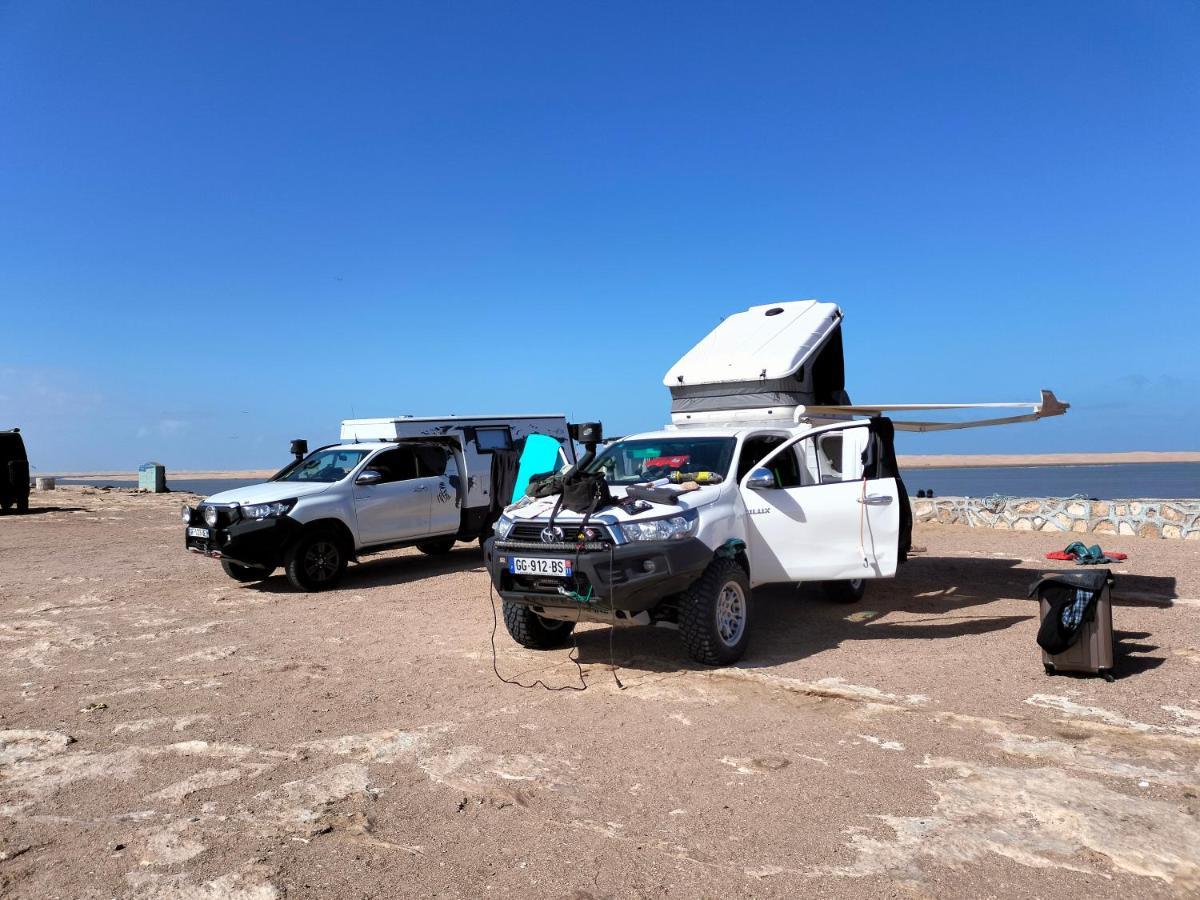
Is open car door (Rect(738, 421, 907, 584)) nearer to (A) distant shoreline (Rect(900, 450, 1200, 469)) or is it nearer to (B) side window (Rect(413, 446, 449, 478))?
(B) side window (Rect(413, 446, 449, 478))

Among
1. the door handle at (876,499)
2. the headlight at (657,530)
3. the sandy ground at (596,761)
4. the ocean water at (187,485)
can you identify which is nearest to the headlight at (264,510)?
the sandy ground at (596,761)

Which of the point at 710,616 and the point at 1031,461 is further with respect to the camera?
the point at 1031,461

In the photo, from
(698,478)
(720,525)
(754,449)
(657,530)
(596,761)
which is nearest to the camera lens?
(596,761)

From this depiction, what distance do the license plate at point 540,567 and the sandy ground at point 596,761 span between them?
31.8 inches

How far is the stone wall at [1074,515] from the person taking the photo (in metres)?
13.4

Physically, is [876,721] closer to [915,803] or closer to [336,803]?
[915,803]

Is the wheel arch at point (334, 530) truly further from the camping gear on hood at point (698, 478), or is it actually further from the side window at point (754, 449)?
the side window at point (754, 449)

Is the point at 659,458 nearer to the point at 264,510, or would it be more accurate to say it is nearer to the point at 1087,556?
the point at 264,510

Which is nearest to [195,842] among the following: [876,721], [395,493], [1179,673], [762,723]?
[762,723]

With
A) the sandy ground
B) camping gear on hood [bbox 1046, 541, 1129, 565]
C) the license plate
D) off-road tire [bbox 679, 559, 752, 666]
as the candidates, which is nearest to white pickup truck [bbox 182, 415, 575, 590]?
the sandy ground

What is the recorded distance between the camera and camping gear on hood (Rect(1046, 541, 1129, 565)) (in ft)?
37.7

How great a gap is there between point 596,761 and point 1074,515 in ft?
41.2

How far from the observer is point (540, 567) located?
21.3 ft

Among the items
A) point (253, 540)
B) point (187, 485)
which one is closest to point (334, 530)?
point (253, 540)
